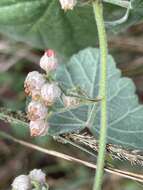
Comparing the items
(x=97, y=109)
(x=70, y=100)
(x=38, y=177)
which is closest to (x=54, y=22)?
(x=97, y=109)

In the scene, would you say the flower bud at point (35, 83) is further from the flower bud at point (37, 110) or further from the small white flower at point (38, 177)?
the small white flower at point (38, 177)

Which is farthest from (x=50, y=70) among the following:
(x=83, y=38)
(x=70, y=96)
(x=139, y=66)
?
(x=139, y=66)

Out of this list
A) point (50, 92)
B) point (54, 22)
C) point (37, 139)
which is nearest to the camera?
point (50, 92)

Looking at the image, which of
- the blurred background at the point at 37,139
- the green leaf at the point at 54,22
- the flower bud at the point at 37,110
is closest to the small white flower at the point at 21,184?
the flower bud at the point at 37,110

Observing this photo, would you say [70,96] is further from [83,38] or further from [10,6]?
[83,38]

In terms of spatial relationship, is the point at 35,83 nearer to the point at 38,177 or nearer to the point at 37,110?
the point at 37,110

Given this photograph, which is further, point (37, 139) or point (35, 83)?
point (37, 139)
